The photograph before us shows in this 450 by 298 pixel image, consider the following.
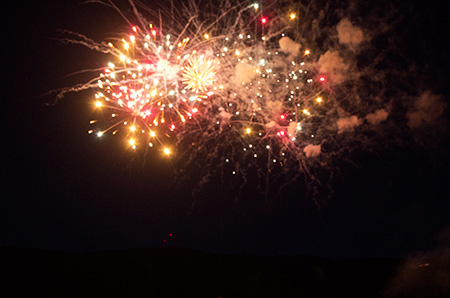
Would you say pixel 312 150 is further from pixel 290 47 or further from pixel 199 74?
pixel 199 74

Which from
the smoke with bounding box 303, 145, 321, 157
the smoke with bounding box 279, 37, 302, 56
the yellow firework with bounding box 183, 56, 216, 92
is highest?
the smoke with bounding box 279, 37, 302, 56

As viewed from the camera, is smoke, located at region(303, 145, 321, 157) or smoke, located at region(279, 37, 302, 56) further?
smoke, located at region(303, 145, 321, 157)

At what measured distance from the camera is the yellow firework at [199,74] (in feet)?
20.9

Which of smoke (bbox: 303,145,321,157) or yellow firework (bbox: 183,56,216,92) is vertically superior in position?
yellow firework (bbox: 183,56,216,92)

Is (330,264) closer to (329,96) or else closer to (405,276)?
(405,276)

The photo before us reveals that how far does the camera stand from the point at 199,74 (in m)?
6.44

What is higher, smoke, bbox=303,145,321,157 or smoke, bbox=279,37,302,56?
smoke, bbox=279,37,302,56

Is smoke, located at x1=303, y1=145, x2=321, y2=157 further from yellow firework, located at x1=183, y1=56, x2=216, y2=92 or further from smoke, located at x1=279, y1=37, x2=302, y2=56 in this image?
yellow firework, located at x1=183, y1=56, x2=216, y2=92

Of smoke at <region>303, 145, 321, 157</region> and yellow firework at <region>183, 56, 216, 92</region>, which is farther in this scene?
smoke at <region>303, 145, 321, 157</region>

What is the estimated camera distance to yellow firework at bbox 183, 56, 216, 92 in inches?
251

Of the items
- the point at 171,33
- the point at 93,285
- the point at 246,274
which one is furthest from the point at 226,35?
the point at 93,285

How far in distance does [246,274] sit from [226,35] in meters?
4.85

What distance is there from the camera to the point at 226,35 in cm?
617

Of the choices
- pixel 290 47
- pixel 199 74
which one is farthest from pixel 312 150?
pixel 199 74
